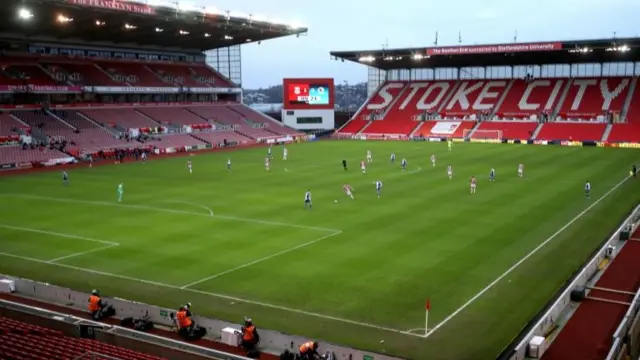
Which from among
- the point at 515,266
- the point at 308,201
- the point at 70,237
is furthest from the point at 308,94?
the point at 515,266

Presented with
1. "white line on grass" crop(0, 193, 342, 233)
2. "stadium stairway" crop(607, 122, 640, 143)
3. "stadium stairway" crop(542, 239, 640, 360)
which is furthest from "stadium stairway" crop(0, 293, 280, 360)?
"stadium stairway" crop(607, 122, 640, 143)

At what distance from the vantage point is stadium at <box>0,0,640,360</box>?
53.9ft

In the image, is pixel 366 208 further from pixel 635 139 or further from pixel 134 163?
pixel 635 139

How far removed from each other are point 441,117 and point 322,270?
73.4m

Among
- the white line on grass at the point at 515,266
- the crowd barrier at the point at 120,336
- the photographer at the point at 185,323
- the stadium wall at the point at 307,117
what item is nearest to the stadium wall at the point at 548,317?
the white line on grass at the point at 515,266

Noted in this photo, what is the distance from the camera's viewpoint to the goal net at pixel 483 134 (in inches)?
3227

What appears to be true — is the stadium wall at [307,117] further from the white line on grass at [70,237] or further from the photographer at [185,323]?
the photographer at [185,323]

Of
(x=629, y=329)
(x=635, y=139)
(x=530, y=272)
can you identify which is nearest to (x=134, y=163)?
(x=530, y=272)

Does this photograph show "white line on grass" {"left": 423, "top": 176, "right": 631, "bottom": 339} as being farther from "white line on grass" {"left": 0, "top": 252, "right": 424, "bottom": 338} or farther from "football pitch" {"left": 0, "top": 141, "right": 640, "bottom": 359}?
"white line on grass" {"left": 0, "top": 252, "right": 424, "bottom": 338}

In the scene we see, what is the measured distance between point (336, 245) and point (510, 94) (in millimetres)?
73684

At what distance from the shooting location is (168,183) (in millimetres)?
44125

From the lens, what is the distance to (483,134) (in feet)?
274

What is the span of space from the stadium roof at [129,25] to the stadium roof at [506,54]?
17.6m

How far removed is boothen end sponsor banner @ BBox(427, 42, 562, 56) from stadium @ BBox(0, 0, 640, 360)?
272 millimetres
